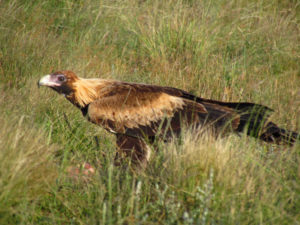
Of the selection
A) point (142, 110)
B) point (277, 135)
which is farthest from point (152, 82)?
point (277, 135)

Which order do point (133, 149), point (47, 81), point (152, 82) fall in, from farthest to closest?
point (152, 82) → point (47, 81) → point (133, 149)

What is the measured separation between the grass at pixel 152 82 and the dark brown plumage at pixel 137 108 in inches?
9.2

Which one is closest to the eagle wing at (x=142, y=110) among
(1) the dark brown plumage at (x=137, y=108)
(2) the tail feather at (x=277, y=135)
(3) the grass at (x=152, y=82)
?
(1) the dark brown plumage at (x=137, y=108)

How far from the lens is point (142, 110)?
501 centimetres

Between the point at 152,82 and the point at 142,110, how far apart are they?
165 cm

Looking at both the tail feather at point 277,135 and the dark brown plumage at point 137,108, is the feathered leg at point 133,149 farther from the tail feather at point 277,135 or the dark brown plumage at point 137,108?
the tail feather at point 277,135

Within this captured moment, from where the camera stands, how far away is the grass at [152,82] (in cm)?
329

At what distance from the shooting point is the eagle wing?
488 centimetres

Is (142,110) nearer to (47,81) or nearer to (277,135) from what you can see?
(47,81)

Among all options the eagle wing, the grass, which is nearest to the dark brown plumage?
the eagle wing

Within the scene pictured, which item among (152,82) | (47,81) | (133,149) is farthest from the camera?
(152,82)

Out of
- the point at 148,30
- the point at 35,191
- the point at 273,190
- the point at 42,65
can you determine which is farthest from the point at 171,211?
the point at 148,30

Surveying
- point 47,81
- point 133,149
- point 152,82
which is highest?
point 47,81

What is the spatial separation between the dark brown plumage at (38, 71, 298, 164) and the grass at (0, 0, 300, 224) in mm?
233
